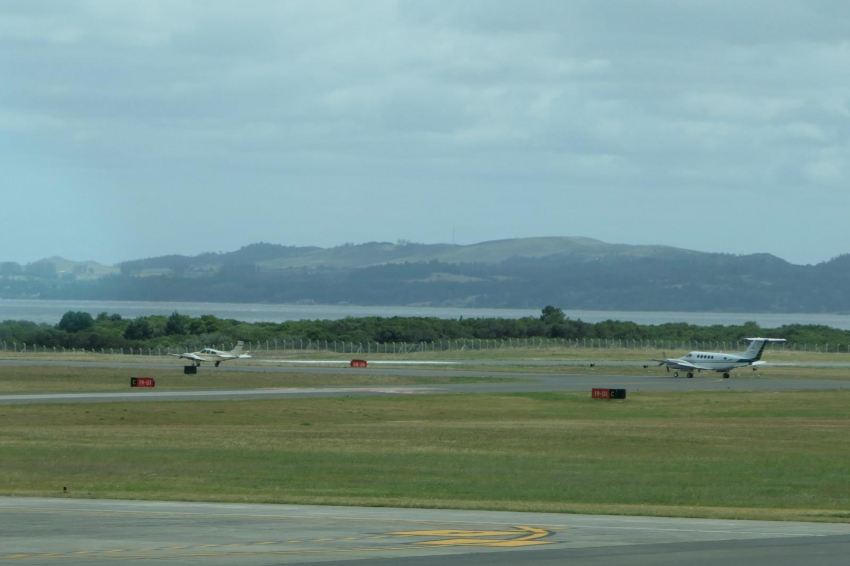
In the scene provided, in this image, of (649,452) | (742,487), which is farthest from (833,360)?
(742,487)

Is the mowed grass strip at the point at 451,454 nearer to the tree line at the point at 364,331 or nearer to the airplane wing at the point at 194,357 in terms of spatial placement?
the airplane wing at the point at 194,357

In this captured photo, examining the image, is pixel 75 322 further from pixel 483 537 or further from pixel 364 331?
pixel 483 537

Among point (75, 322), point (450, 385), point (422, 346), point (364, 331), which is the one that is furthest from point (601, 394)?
point (75, 322)

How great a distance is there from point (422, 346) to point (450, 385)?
65791mm

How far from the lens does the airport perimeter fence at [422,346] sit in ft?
445

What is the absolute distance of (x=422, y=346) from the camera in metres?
141

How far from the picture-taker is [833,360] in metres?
118

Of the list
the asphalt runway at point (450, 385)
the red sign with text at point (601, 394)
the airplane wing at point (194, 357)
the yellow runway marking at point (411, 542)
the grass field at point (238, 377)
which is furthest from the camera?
the airplane wing at point (194, 357)

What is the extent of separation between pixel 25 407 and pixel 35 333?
103002mm

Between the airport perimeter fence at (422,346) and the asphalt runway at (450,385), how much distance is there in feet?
123

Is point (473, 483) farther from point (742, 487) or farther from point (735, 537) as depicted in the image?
point (735, 537)

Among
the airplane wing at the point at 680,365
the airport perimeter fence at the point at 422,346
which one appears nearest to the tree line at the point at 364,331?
the airport perimeter fence at the point at 422,346

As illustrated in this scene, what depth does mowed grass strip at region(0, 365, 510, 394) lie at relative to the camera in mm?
72000

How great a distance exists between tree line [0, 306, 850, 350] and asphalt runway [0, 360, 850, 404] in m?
54.2
